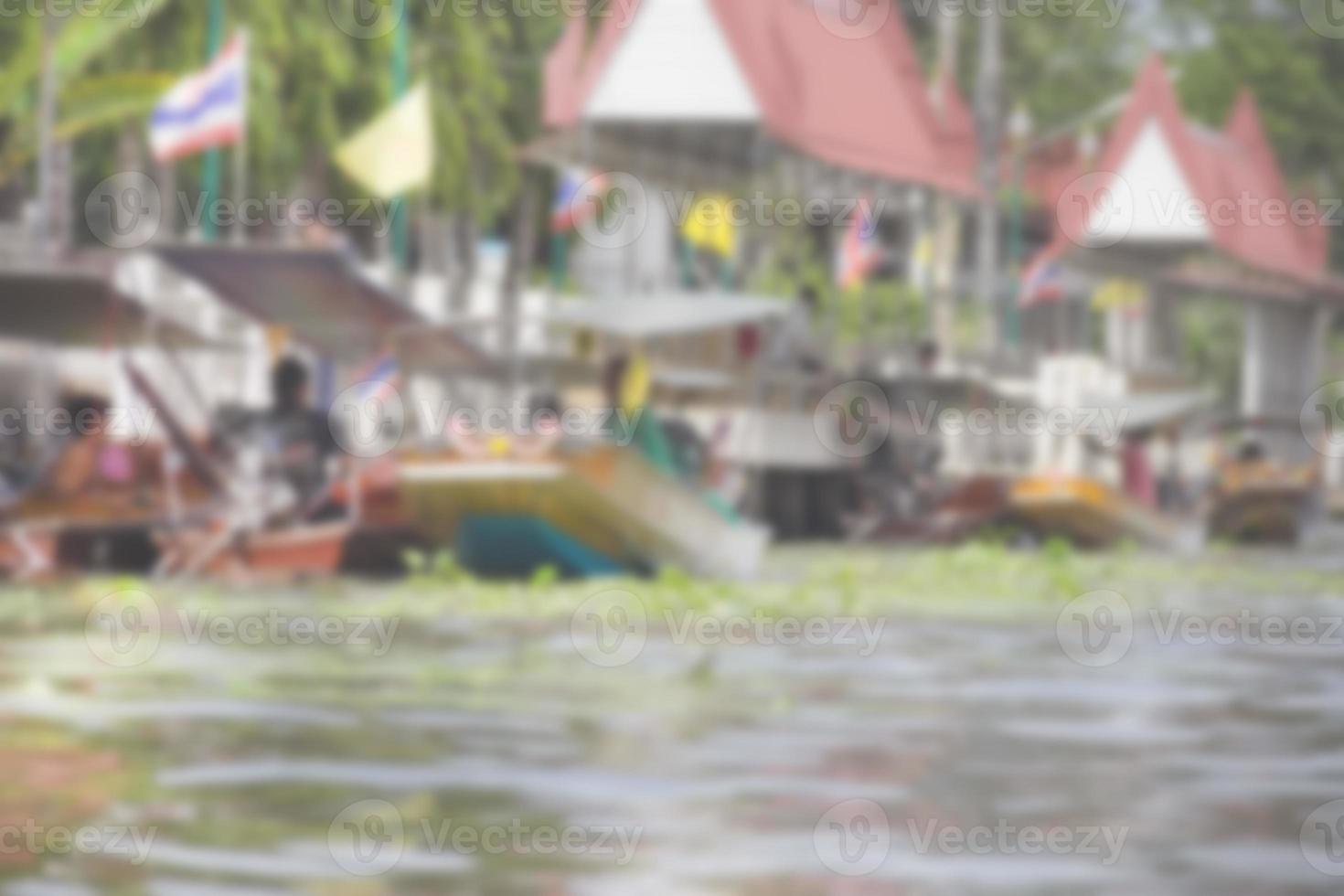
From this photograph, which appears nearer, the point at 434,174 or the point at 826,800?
the point at 826,800

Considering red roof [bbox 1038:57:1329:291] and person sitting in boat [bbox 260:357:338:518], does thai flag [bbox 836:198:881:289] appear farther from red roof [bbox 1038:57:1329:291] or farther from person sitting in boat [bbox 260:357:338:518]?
person sitting in boat [bbox 260:357:338:518]

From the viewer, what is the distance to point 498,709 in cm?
1193

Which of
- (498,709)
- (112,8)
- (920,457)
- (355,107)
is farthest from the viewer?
(355,107)

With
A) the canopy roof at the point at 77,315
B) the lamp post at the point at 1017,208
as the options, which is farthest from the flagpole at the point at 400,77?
the lamp post at the point at 1017,208

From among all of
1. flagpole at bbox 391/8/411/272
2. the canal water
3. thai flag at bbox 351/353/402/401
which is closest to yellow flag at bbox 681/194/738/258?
flagpole at bbox 391/8/411/272

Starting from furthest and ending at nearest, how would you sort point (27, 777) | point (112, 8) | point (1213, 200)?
point (1213, 200)
point (112, 8)
point (27, 777)

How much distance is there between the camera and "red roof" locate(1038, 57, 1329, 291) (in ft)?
156

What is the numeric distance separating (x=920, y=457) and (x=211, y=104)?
34.5 ft

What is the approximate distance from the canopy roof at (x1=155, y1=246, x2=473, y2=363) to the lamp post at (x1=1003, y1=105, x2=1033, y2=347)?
20694mm

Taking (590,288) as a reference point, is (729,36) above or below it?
above

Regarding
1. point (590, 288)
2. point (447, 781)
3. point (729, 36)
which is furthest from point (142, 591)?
point (590, 288)

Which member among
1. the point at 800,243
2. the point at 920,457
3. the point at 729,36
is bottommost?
the point at 920,457

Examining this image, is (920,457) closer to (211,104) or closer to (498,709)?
(211,104)

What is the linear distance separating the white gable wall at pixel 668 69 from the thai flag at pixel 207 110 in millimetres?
5694
